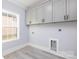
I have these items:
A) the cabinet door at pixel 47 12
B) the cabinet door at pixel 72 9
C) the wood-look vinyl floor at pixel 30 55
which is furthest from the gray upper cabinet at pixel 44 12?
the wood-look vinyl floor at pixel 30 55

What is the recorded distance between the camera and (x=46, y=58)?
8.34 feet

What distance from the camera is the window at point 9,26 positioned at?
307 cm

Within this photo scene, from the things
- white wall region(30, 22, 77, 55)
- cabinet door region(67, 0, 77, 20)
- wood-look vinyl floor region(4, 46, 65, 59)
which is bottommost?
wood-look vinyl floor region(4, 46, 65, 59)

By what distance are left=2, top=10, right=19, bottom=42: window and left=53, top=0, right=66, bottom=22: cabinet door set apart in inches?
86.5

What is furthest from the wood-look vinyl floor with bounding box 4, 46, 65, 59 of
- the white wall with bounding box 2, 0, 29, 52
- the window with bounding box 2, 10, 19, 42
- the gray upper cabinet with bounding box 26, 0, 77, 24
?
the gray upper cabinet with bounding box 26, 0, 77, 24

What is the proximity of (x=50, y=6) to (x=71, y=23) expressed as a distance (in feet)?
3.87

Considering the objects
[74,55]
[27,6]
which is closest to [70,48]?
[74,55]

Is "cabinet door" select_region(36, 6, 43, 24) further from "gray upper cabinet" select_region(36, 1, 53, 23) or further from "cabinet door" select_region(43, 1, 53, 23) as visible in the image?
"cabinet door" select_region(43, 1, 53, 23)

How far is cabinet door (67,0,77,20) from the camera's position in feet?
7.22

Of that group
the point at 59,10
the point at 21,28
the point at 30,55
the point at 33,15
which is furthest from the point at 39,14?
the point at 30,55

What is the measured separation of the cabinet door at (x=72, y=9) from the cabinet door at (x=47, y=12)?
2.74ft

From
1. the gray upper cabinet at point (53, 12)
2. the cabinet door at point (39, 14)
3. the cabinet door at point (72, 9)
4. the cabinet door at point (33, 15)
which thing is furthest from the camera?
the cabinet door at point (33, 15)

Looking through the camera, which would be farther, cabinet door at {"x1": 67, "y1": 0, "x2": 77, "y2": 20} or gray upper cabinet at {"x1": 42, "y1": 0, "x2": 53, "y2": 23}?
gray upper cabinet at {"x1": 42, "y1": 0, "x2": 53, "y2": 23}

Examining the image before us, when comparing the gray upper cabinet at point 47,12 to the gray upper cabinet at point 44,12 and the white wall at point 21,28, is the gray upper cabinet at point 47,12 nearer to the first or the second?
the gray upper cabinet at point 44,12
